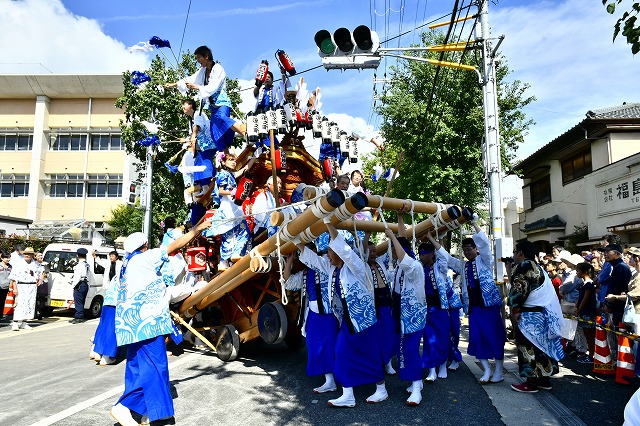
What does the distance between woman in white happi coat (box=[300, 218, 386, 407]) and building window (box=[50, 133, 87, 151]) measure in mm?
35790

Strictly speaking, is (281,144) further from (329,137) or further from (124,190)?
(124,190)

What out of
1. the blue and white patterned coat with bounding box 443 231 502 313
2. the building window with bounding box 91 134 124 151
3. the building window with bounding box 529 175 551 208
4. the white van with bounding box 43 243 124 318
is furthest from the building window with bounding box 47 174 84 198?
the blue and white patterned coat with bounding box 443 231 502 313

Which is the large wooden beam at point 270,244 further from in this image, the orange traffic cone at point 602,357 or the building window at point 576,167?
the building window at point 576,167

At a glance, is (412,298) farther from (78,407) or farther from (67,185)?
(67,185)

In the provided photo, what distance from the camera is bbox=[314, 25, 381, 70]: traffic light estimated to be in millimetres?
7328

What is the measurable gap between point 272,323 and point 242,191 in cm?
206

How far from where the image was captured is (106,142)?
3522 centimetres

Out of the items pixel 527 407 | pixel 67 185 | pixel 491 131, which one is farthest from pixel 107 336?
pixel 67 185

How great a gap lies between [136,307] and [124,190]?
1300 inches

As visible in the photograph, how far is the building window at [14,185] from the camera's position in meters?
35.3

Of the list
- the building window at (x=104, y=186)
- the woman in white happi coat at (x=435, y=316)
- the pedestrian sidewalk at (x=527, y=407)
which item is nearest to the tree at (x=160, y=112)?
the woman in white happi coat at (x=435, y=316)

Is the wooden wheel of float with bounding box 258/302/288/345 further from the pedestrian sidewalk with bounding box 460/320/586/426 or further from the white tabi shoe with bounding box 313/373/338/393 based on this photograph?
the pedestrian sidewalk with bounding box 460/320/586/426

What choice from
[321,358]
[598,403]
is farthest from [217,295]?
[598,403]

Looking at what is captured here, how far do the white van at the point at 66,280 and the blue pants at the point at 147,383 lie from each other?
8.96m
